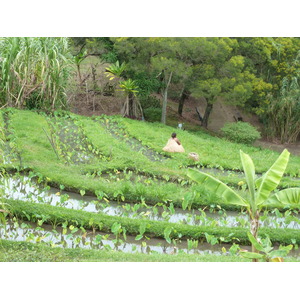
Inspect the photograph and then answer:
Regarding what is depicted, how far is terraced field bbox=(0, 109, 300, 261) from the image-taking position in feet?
22.5

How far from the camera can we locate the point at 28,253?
6375 millimetres

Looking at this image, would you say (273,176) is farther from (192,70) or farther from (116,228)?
(192,70)

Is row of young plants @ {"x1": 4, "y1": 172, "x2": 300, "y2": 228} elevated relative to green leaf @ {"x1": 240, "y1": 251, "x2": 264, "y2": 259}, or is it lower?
lower

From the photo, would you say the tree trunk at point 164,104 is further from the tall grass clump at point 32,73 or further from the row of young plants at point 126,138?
the tall grass clump at point 32,73

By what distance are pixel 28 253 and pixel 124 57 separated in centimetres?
607

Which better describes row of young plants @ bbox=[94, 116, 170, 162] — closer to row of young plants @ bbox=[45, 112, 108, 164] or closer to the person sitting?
the person sitting

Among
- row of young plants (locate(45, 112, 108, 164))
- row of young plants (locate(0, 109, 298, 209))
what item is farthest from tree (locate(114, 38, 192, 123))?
row of young plants (locate(0, 109, 298, 209))

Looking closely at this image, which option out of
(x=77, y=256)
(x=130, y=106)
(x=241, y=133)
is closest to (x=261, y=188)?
(x=77, y=256)

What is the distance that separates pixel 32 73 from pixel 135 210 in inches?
158

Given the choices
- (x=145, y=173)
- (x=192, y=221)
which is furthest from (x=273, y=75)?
(x=192, y=221)

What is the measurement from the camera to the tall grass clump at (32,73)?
987cm

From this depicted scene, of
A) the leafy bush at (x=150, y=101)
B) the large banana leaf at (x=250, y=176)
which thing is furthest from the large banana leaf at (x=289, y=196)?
the leafy bush at (x=150, y=101)

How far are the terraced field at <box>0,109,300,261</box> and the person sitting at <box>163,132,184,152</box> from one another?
5.1 inches
